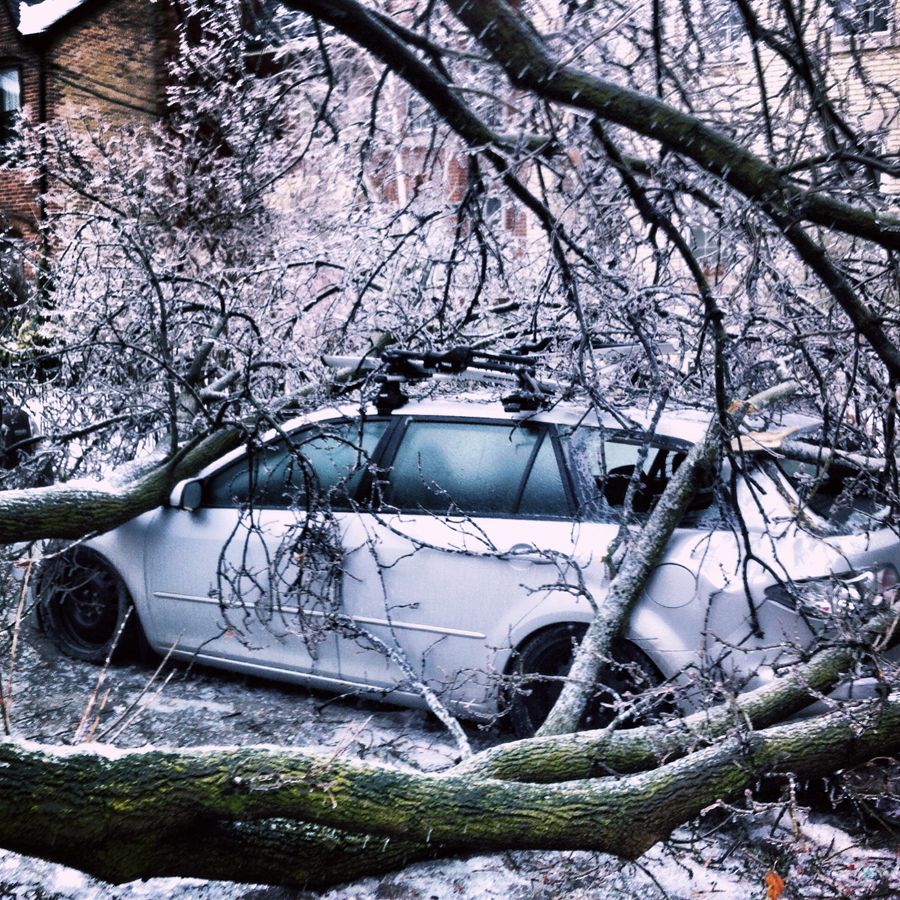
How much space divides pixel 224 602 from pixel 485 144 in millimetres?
2789

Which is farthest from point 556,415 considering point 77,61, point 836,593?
point 77,61

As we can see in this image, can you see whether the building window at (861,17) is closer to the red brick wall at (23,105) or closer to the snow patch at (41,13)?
the snow patch at (41,13)

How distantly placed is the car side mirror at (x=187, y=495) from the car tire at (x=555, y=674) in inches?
78.4

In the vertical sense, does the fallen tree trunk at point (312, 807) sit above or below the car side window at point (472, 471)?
below

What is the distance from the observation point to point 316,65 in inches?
210

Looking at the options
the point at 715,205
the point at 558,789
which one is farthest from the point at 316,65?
the point at 558,789

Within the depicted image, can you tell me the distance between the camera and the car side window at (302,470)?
504 cm

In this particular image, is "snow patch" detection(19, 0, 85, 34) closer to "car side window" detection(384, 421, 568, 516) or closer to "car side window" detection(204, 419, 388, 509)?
"car side window" detection(204, 419, 388, 509)

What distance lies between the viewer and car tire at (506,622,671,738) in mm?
4340

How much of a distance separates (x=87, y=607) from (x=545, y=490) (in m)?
3.11

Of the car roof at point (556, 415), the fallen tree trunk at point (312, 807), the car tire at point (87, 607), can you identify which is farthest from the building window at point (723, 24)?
the car tire at point (87, 607)

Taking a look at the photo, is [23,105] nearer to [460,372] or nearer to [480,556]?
[460,372]

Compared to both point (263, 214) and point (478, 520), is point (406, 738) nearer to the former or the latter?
point (478, 520)

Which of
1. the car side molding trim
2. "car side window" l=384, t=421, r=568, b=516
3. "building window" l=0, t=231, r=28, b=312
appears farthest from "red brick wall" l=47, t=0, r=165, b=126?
the car side molding trim
